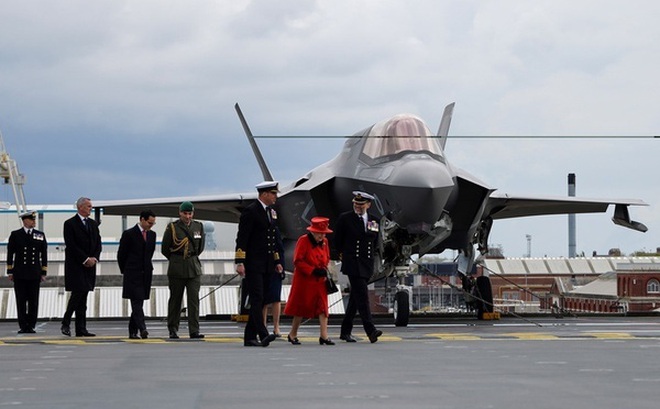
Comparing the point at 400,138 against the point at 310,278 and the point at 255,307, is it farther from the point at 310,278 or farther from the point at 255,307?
the point at 255,307

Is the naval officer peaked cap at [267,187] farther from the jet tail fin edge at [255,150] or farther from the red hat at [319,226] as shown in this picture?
the jet tail fin edge at [255,150]

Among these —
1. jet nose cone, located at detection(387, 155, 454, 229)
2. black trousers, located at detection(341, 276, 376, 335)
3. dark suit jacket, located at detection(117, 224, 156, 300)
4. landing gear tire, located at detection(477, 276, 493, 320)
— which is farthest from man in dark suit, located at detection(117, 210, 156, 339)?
landing gear tire, located at detection(477, 276, 493, 320)

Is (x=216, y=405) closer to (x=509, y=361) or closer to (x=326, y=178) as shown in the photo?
(x=509, y=361)

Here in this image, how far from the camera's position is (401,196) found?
1812 centimetres

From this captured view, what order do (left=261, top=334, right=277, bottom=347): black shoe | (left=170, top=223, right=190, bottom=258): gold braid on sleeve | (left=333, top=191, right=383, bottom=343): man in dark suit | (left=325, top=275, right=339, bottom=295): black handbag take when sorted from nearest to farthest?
(left=261, top=334, right=277, bottom=347): black shoe
(left=325, top=275, right=339, bottom=295): black handbag
(left=333, top=191, right=383, bottom=343): man in dark suit
(left=170, top=223, right=190, bottom=258): gold braid on sleeve

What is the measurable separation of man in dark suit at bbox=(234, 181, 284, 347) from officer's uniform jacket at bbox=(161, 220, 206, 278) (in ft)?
5.18

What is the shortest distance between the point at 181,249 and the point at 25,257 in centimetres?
402

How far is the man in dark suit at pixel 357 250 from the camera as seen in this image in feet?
44.6

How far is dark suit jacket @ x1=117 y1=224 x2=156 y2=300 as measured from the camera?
586 inches

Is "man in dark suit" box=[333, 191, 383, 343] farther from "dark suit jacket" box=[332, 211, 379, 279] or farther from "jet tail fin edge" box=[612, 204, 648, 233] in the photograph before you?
"jet tail fin edge" box=[612, 204, 648, 233]

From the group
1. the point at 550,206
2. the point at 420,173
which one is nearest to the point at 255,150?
the point at 550,206

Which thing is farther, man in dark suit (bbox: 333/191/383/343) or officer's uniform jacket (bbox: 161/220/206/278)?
officer's uniform jacket (bbox: 161/220/206/278)

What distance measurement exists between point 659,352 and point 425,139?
856 centimetres

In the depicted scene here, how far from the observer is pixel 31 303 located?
57.2 feet
